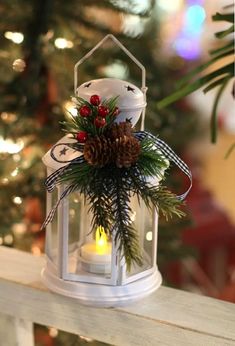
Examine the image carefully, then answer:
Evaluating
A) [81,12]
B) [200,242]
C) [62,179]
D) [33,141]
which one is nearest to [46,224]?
[62,179]

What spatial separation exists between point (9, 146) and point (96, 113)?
434 millimetres

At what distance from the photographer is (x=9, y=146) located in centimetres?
108

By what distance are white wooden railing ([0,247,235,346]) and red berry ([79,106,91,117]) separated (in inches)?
8.5

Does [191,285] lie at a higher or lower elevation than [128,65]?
lower

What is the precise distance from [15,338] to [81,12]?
587mm

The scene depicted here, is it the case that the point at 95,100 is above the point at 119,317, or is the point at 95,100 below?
above

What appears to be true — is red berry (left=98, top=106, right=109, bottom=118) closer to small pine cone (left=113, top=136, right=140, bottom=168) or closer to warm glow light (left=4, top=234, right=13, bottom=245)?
small pine cone (left=113, top=136, right=140, bottom=168)

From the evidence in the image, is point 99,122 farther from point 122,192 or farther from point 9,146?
point 9,146

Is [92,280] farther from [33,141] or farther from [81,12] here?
[81,12]

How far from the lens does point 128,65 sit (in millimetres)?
1232

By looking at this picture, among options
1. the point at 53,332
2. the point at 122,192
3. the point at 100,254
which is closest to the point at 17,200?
the point at 53,332

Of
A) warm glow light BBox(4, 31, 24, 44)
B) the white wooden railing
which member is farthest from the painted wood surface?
warm glow light BBox(4, 31, 24, 44)

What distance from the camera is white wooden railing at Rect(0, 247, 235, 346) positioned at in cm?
72

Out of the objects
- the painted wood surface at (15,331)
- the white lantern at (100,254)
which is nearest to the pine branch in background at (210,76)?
the white lantern at (100,254)
